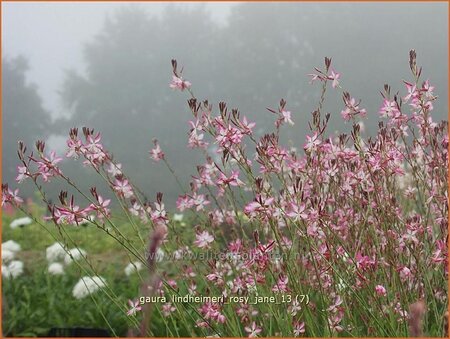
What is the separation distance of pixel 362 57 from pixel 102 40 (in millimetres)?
13033

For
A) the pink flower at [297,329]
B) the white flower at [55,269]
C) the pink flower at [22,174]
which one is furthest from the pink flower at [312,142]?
the white flower at [55,269]

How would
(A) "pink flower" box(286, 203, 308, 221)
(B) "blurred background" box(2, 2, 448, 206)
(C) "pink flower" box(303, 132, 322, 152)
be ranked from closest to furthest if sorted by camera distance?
(A) "pink flower" box(286, 203, 308, 221) < (C) "pink flower" box(303, 132, 322, 152) < (B) "blurred background" box(2, 2, 448, 206)

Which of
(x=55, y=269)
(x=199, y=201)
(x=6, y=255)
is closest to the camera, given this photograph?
(x=199, y=201)

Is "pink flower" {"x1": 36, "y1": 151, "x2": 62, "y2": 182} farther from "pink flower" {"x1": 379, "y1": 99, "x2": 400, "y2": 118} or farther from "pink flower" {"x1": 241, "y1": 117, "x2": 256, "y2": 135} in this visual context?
"pink flower" {"x1": 379, "y1": 99, "x2": 400, "y2": 118}

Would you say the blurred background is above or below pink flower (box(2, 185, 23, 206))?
above

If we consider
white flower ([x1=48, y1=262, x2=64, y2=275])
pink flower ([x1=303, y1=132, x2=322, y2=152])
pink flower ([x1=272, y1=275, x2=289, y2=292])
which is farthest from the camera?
white flower ([x1=48, y1=262, x2=64, y2=275])

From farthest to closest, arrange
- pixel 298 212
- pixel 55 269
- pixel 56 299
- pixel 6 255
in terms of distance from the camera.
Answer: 1. pixel 6 255
2. pixel 55 269
3. pixel 56 299
4. pixel 298 212

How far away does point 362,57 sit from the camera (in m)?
20.4

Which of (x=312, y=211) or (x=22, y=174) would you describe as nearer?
(x=312, y=211)

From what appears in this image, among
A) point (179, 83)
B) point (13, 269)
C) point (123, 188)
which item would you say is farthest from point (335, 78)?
point (13, 269)

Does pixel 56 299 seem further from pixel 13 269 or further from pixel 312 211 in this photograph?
pixel 312 211

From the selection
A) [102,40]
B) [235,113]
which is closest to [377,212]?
[235,113]

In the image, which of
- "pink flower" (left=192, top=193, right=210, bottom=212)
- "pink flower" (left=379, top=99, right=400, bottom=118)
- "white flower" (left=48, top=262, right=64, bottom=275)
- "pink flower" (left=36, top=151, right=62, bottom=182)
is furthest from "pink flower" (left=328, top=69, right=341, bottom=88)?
"white flower" (left=48, top=262, right=64, bottom=275)

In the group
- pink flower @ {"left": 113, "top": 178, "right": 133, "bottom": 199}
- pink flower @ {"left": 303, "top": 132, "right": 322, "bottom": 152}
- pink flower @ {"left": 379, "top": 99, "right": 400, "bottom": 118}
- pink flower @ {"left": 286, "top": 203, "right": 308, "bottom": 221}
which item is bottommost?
pink flower @ {"left": 286, "top": 203, "right": 308, "bottom": 221}
